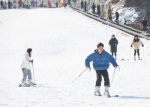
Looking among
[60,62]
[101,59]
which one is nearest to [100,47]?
[101,59]

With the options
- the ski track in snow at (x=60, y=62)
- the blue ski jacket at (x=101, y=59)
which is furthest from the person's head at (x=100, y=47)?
the ski track in snow at (x=60, y=62)

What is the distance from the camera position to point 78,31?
105ft

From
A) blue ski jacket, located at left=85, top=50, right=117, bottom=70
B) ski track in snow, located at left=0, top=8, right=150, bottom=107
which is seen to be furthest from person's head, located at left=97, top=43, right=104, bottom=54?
ski track in snow, located at left=0, top=8, right=150, bottom=107

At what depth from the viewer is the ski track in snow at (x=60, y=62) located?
32.6 ft

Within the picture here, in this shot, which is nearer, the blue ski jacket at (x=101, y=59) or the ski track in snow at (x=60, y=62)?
the ski track in snow at (x=60, y=62)

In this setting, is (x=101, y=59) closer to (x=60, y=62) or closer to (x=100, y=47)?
(x=100, y=47)

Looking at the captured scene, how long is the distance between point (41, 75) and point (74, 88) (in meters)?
4.56

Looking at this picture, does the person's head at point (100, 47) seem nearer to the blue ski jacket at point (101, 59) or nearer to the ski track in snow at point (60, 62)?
the blue ski jacket at point (101, 59)

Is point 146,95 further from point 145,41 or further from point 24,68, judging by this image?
point 145,41

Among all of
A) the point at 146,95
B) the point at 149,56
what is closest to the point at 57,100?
the point at 146,95

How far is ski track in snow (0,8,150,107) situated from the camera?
9.94 meters

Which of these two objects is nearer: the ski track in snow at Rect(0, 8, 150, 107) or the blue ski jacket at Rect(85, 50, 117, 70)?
the ski track in snow at Rect(0, 8, 150, 107)

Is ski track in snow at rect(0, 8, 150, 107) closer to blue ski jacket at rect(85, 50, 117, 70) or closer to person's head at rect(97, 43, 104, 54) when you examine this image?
blue ski jacket at rect(85, 50, 117, 70)

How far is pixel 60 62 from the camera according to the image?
21000 millimetres
